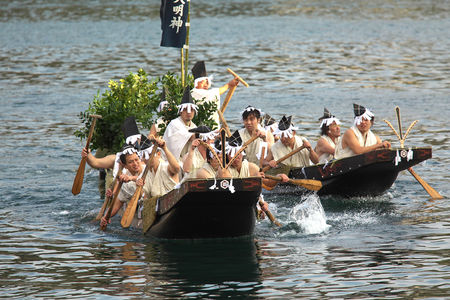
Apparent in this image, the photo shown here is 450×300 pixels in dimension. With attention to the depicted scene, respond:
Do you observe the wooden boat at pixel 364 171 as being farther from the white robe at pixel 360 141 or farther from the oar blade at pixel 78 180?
the oar blade at pixel 78 180

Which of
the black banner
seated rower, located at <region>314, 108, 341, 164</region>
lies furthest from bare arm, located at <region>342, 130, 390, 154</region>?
the black banner

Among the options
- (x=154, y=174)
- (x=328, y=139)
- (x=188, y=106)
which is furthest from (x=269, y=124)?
(x=154, y=174)

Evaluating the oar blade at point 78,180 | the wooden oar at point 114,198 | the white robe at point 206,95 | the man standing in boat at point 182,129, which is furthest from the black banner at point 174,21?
A: the wooden oar at point 114,198

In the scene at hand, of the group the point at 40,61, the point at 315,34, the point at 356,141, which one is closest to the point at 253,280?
the point at 356,141

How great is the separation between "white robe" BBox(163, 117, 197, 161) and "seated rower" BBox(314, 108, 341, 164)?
311 centimetres

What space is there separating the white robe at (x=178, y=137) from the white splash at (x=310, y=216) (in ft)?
8.18

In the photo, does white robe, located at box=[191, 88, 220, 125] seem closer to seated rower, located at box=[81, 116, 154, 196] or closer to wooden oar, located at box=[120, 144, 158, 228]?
seated rower, located at box=[81, 116, 154, 196]

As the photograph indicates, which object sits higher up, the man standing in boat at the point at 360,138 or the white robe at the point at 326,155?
the man standing in boat at the point at 360,138

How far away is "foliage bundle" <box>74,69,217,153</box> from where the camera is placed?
1861 cm

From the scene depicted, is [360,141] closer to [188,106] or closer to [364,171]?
[364,171]

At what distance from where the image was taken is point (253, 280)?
1284 cm

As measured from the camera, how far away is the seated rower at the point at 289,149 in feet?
61.4

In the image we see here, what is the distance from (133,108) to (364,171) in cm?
528

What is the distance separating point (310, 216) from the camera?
16.7 m
